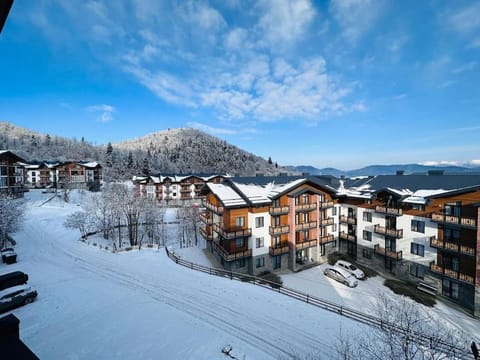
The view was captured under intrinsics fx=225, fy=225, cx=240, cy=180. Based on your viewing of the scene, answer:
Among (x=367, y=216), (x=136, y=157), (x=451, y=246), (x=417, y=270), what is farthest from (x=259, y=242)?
(x=136, y=157)

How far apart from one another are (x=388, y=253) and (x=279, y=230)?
1392 centimetres

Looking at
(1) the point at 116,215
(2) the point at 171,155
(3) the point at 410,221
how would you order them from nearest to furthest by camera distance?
(3) the point at 410,221
(1) the point at 116,215
(2) the point at 171,155

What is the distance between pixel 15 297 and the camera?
1549 cm

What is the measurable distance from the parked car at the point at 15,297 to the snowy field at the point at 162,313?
0.77 meters

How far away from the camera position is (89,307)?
15883mm

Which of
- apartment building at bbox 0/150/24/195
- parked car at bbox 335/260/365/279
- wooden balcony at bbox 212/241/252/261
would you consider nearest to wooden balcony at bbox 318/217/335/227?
parked car at bbox 335/260/365/279

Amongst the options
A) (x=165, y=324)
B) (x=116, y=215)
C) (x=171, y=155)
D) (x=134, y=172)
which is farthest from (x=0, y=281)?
(x=171, y=155)

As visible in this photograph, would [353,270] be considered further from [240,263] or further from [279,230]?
[240,263]

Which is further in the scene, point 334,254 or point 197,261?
point 334,254

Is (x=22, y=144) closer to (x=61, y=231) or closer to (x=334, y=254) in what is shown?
(x=61, y=231)

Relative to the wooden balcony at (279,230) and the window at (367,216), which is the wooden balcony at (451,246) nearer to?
the window at (367,216)

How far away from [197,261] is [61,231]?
84.0 ft

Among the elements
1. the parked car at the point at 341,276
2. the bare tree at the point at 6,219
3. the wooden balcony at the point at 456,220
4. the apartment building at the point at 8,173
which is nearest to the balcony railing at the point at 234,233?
the parked car at the point at 341,276

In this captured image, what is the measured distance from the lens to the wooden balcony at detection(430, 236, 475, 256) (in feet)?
72.8
